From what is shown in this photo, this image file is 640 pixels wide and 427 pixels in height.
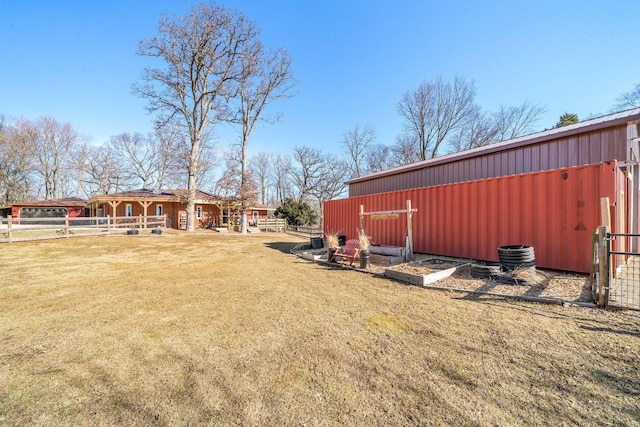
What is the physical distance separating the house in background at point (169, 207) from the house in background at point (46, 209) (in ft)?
20.4

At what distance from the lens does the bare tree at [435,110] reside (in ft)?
82.1

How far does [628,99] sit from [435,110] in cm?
1340

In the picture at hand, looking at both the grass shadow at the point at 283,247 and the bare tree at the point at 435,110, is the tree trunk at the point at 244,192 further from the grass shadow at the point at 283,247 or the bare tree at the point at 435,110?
the bare tree at the point at 435,110

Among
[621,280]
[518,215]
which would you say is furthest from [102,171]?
[621,280]

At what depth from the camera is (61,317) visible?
3.71 metres

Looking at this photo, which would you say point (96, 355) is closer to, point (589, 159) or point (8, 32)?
point (589, 159)

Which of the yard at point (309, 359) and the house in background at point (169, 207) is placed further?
the house in background at point (169, 207)

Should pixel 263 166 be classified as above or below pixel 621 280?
above

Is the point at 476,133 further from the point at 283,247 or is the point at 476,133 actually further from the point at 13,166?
the point at 13,166

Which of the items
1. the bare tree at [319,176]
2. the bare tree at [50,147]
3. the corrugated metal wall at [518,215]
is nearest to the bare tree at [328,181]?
the bare tree at [319,176]

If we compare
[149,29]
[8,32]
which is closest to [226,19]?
[149,29]

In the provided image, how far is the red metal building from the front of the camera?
5246 mm

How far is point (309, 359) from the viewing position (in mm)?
2643

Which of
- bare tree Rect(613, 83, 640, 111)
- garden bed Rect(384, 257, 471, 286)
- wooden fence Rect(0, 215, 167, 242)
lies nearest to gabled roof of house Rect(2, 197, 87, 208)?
wooden fence Rect(0, 215, 167, 242)
